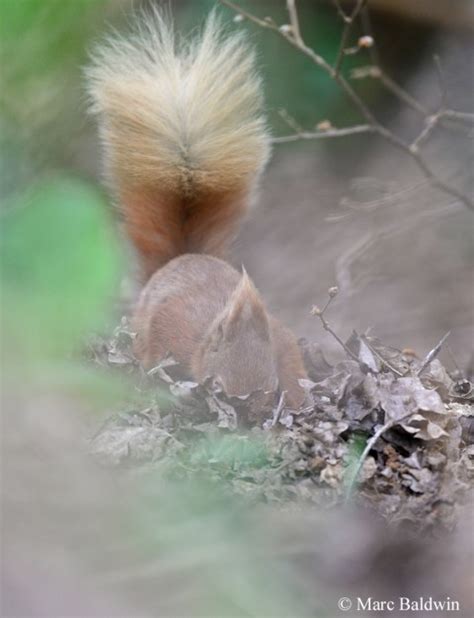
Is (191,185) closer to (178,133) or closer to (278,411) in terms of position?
(178,133)

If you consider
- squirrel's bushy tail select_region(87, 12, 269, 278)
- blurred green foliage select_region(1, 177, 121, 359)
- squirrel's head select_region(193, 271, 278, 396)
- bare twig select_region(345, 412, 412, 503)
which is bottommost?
bare twig select_region(345, 412, 412, 503)

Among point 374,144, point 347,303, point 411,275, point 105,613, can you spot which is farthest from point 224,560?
point 374,144

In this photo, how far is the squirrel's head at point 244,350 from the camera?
365cm

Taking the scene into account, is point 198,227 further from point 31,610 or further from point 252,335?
point 31,610

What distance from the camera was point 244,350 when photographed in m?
3.73

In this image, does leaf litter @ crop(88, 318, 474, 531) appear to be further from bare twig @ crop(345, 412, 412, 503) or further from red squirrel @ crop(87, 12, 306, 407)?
red squirrel @ crop(87, 12, 306, 407)

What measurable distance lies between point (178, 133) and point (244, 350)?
47.7 inches

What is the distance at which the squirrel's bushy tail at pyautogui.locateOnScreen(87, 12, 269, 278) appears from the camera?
415cm

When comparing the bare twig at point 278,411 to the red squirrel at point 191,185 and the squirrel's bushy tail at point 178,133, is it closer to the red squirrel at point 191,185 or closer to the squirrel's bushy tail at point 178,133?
the red squirrel at point 191,185

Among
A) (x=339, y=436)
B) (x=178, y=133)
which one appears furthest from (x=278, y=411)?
(x=178, y=133)

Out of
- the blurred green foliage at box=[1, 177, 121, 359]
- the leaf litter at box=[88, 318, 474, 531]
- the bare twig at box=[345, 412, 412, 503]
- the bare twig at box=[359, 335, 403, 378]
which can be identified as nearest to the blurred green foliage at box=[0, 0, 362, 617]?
the blurred green foliage at box=[1, 177, 121, 359]

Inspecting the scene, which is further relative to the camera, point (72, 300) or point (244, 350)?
point (244, 350)

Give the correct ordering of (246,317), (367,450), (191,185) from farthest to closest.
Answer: (191,185) → (246,317) → (367,450)

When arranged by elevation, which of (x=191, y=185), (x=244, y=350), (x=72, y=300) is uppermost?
(x=72, y=300)
